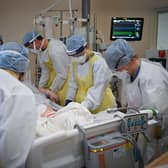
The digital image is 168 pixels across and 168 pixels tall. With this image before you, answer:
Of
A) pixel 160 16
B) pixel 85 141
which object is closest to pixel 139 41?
pixel 160 16

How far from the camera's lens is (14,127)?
1.21 meters

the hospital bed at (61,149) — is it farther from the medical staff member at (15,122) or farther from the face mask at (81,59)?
the face mask at (81,59)

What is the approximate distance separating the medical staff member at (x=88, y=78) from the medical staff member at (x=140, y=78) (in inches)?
6.4

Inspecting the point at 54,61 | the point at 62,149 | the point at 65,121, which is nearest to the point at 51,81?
the point at 54,61

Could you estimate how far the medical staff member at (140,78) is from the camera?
178 cm

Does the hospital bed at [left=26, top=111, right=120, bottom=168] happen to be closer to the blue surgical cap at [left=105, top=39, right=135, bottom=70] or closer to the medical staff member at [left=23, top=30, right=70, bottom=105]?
the blue surgical cap at [left=105, top=39, right=135, bottom=70]

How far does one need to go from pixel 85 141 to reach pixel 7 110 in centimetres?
42

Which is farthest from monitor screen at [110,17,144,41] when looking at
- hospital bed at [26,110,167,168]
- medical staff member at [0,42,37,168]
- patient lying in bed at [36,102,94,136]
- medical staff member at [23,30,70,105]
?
medical staff member at [0,42,37,168]

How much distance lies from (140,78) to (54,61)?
1.18 metres

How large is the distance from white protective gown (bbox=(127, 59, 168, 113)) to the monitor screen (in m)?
2.90

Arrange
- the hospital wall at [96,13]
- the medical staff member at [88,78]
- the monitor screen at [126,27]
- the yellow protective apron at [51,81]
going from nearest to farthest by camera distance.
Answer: the medical staff member at [88,78] < the yellow protective apron at [51,81] < the hospital wall at [96,13] < the monitor screen at [126,27]

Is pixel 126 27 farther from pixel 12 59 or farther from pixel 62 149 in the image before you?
pixel 62 149

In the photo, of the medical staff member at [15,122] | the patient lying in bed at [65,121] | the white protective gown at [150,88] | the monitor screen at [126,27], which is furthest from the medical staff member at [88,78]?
the monitor screen at [126,27]

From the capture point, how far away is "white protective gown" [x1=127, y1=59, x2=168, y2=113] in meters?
1.77
